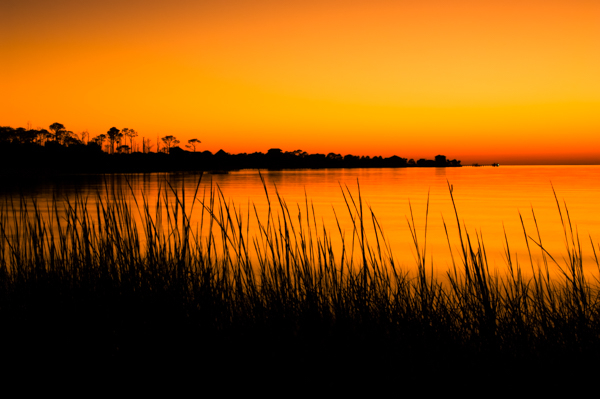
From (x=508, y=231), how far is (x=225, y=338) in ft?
40.0

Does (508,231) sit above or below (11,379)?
below

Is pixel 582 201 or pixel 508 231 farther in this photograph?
pixel 582 201

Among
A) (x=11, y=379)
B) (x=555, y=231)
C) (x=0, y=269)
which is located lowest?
(x=555, y=231)

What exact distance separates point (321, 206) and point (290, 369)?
18.1 meters

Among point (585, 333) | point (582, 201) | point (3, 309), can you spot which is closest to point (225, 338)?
point (3, 309)

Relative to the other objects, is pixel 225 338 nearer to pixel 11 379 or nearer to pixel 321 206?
pixel 11 379

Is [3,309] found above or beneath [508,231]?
above

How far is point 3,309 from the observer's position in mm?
3160

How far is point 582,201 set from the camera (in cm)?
2092

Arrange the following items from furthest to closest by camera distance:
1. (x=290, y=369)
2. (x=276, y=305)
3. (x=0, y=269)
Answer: (x=0, y=269), (x=276, y=305), (x=290, y=369)

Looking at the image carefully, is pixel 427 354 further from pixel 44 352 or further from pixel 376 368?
pixel 44 352

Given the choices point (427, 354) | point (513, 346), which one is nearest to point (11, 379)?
point (427, 354)

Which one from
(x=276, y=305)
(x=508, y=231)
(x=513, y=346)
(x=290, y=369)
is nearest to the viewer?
(x=290, y=369)

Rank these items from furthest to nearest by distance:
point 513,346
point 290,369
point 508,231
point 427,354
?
point 508,231 < point 513,346 < point 427,354 < point 290,369
